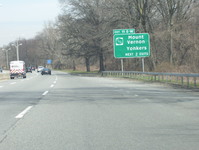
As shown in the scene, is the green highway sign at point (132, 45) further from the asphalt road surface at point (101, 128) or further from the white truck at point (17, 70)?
the asphalt road surface at point (101, 128)

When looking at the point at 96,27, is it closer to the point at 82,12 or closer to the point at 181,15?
the point at 82,12

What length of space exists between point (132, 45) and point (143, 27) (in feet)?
17.5

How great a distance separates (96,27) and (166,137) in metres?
41.7

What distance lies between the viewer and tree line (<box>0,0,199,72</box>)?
34.6 meters

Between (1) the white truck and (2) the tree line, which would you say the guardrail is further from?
(1) the white truck

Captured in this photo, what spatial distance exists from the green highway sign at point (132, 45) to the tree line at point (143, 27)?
3.53 meters

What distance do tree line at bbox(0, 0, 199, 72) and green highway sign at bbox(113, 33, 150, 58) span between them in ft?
11.6

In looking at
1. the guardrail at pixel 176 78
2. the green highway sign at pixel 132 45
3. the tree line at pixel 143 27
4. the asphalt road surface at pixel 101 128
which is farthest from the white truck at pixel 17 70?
the asphalt road surface at pixel 101 128

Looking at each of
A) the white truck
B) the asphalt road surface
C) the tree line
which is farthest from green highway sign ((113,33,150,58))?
the asphalt road surface

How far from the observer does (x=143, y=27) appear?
36000 millimetres

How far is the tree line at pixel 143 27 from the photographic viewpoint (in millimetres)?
34594

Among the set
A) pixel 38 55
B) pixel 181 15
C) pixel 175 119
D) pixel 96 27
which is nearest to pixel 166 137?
pixel 175 119

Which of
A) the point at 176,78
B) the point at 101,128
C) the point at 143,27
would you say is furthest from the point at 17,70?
the point at 101,128

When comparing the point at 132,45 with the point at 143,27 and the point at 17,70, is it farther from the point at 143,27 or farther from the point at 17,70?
the point at 17,70
